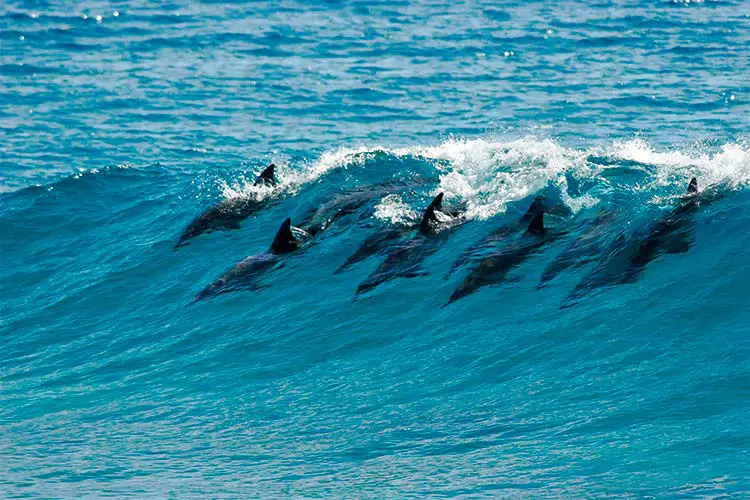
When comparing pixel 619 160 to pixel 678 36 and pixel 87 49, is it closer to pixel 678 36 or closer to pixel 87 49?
pixel 678 36

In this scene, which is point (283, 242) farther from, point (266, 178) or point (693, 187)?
point (693, 187)

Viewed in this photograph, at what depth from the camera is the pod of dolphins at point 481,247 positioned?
57.9 ft

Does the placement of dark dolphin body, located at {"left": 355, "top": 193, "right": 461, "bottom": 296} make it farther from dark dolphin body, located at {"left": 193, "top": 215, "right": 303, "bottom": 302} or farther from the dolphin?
the dolphin

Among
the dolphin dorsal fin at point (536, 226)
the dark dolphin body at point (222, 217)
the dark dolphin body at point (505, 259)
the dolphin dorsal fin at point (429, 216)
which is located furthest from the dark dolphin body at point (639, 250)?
the dark dolphin body at point (222, 217)

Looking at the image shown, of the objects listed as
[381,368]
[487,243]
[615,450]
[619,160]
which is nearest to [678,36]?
[619,160]

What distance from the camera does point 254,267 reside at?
20016mm

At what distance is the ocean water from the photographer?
13531 mm

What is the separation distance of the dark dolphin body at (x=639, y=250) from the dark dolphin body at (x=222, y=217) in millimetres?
7763

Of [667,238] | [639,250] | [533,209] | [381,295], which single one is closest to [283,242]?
[381,295]

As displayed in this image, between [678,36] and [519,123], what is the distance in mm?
11718

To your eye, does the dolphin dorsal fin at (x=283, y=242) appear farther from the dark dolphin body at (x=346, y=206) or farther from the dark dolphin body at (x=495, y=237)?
the dark dolphin body at (x=495, y=237)

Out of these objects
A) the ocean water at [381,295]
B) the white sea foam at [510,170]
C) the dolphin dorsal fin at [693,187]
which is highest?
the dolphin dorsal fin at [693,187]

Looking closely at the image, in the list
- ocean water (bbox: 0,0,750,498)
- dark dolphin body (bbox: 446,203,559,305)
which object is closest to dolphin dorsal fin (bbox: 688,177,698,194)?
ocean water (bbox: 0,0,750,498)

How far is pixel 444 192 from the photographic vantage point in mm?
22031
